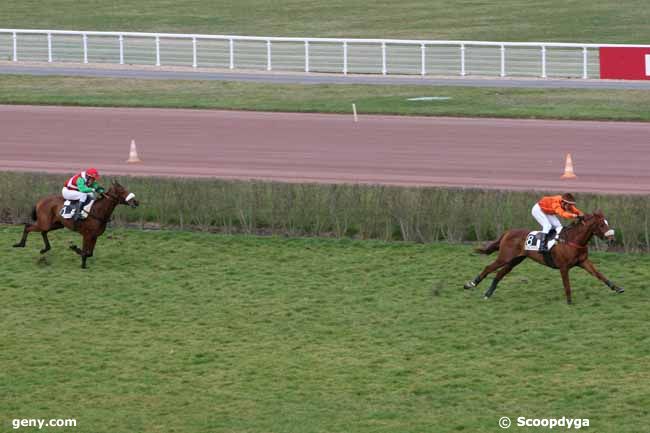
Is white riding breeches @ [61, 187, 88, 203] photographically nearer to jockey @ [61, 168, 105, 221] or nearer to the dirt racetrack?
jockey @ [61, 168, 105, 221]

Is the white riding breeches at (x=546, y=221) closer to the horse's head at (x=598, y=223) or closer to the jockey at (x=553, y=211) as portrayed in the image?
the jockey at (x=553, y=211)

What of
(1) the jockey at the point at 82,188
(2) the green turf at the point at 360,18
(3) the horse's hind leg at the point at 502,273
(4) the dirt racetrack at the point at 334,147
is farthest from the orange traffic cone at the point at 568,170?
(2) the green turf at the point at 360,18

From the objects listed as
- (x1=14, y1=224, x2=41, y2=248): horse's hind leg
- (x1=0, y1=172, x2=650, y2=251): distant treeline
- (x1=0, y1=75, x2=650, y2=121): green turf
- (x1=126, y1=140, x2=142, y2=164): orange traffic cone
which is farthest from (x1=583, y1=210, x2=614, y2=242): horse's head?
(x1=0, y1=75, x2=650, y2=121): green turf

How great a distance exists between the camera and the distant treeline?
62.0ft

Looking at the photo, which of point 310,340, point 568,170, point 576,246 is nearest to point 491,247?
point 576,246

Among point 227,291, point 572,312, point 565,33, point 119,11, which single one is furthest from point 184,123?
point 119,11

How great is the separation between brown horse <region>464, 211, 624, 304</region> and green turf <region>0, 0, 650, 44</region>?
3398 cm

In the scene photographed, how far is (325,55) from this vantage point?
41.7 metres

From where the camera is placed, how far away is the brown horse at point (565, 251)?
15320mm

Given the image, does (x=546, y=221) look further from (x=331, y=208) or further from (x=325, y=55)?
(x=325, y=55)

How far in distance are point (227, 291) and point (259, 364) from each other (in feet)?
10.0

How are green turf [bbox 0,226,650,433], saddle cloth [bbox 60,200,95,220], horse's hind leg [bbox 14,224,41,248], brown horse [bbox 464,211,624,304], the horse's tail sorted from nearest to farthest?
green turf [bbox 0,226,650,433]
brown horse [bbox 464,211,624,304]
the horse's tail
saddle cloth [bbox 60,200,95,220]
horse's hind leg [bbox 14,224,41,248]

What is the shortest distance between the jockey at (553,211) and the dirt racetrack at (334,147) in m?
6.85

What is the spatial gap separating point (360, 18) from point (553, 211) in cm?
4139
